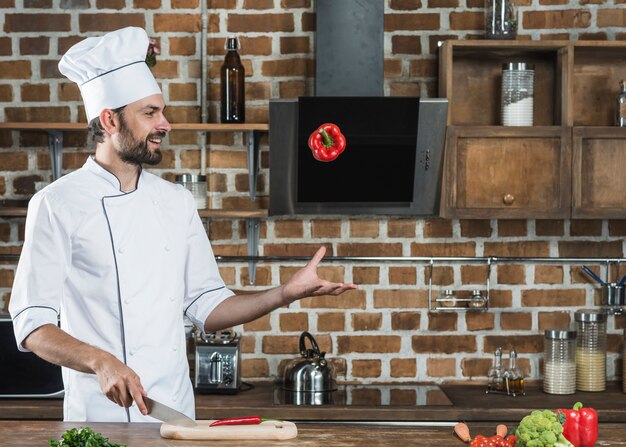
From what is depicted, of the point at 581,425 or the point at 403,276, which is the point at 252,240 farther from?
the point at 581,425

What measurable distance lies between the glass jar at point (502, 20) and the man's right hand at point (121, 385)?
6.87 ft

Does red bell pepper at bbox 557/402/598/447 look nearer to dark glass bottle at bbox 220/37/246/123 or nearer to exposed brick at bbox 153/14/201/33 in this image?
dark glass bottle at bbox 220/37/246/123

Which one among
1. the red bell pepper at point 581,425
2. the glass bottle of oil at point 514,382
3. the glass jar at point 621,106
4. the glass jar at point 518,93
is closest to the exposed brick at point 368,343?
the glass bottle of oil at point 514,382

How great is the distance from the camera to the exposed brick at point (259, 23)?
3650mm

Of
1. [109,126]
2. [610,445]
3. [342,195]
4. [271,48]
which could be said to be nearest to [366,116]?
[342,195]

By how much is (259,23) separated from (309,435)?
1.98 metres

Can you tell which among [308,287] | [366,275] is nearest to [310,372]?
[366,275]

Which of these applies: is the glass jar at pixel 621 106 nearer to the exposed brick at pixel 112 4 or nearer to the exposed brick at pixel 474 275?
the exposed brick at pixel 474 275

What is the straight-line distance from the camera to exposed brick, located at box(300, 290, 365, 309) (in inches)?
145

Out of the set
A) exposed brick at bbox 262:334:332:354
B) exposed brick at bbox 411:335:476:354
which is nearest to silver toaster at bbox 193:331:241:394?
exposed brick at bbox 262:334:332:354

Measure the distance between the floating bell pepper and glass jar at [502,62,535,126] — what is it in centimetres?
66

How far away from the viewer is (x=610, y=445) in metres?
2.04

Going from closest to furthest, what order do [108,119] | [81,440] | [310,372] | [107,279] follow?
[81,440] < [107,279] < [108,119] < [310,372]

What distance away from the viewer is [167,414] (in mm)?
2039
